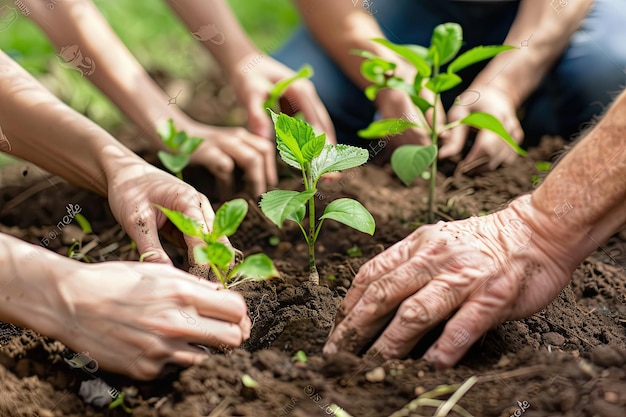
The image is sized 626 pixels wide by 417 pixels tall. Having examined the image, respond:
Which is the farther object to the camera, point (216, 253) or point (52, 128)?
Answer: point (52, 128)

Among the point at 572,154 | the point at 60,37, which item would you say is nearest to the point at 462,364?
the point at 572,154

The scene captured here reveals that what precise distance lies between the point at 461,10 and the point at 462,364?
1.63 meters

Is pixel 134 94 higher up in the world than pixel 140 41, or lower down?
higher up

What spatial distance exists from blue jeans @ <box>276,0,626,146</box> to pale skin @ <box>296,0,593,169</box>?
0.18 ft

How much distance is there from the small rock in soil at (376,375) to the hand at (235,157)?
0.96m

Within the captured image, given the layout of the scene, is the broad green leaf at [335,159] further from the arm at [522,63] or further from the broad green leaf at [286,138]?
the arm at [522,63]

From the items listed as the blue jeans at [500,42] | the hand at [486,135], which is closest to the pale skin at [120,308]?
the hand at [486,135]

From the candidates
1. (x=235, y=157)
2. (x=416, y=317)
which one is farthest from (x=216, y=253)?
(x=235, y=157)

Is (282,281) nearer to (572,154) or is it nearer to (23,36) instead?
(572,154)

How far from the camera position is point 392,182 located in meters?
2.31

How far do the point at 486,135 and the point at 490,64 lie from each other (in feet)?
1.09

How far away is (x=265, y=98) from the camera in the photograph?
91.4 inches

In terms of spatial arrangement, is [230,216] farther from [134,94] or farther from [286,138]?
[134,94]

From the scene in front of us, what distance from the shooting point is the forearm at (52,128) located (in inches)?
70.7
